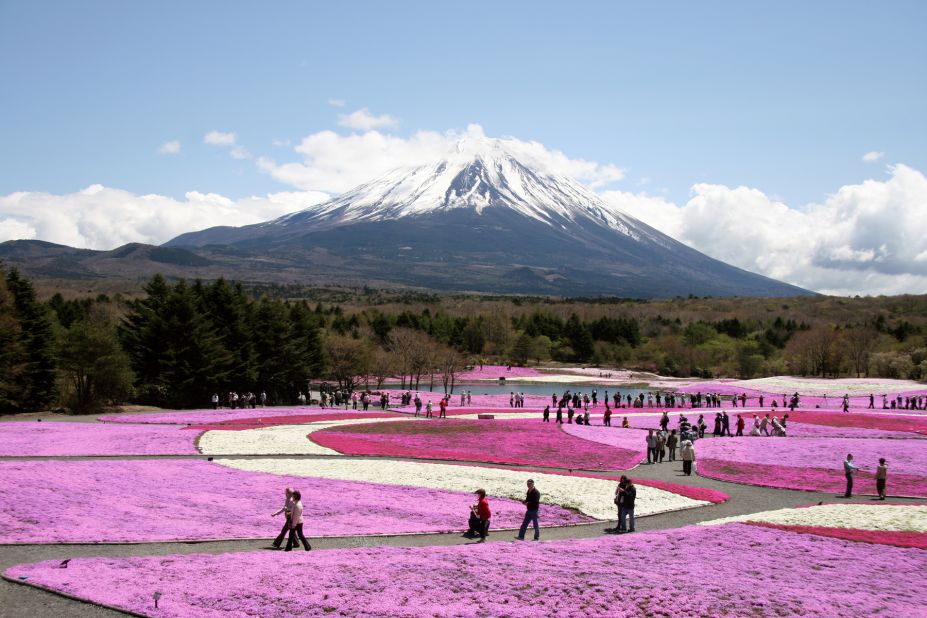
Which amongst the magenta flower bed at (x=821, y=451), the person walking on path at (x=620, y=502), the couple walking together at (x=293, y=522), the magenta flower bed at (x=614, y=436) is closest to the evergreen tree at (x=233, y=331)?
the magenta flower bed at (x=614, y=436)

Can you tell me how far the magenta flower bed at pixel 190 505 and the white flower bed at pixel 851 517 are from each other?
20.4ft

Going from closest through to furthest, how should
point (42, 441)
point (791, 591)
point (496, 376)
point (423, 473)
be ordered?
point (791, 591) → point (423, 473) → point (42, 441) → point (496, 376)

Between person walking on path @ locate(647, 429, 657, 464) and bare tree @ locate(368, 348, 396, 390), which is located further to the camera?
bare tree @ locate(368, 348, 396, 390)

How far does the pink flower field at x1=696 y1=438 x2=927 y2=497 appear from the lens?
32062 mm

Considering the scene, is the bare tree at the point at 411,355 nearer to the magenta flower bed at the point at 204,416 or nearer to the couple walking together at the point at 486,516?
the magenta flower bed at the point at 204,416

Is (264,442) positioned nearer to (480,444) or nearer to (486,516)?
(480,444)

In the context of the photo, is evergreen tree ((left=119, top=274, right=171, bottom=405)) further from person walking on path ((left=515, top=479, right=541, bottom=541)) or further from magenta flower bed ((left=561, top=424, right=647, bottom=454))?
person walking on path ((left=515, top=479, right=541, bottom=541))

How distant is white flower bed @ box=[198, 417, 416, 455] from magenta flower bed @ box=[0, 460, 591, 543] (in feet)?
23.9

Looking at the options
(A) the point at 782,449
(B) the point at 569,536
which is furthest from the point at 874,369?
(B) the point at 569,536

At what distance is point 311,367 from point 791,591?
6699cm

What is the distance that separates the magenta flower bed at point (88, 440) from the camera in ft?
112

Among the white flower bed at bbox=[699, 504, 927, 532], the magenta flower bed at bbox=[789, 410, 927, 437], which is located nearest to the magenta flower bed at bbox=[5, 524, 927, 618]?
the white flower bed at bbox=[699, 504, 927, 532]

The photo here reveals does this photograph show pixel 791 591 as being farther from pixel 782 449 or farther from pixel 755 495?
pixel 782 449

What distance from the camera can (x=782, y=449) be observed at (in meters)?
40.4
